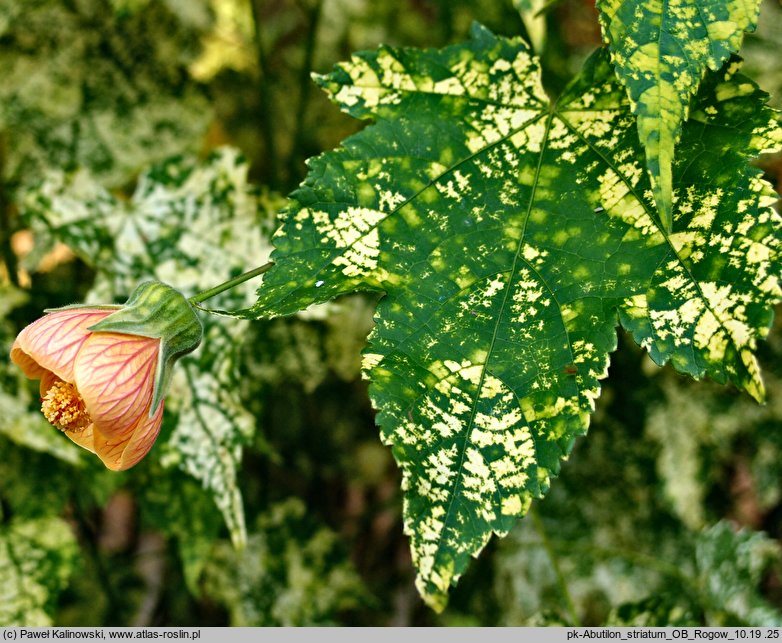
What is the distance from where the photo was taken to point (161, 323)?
0.60 m

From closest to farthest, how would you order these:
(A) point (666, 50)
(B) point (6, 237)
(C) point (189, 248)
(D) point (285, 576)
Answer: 1. (A) point (666, 50)
2. (C) point (189, 248)
3. (B) point (6, 237)
4. (D) point (285, 576)

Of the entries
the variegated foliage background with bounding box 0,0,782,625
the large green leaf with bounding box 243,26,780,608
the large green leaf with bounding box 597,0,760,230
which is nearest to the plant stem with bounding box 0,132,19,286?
the variegated foliage background with bounding box 0,0,782,625

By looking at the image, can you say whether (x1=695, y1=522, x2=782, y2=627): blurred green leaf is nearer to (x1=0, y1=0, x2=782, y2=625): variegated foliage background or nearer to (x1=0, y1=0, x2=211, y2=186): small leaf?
(x1=0, y1=0, x2=782, y2=625): variegated foliage background

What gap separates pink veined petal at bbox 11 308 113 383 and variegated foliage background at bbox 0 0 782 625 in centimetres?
16

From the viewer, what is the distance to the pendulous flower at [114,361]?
0.55 m

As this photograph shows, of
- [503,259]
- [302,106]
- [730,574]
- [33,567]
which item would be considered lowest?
[730,574]

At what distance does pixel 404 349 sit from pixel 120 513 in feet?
4.52

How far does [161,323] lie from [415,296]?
0.21 m

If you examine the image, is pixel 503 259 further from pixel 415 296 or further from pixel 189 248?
pixel 189 248

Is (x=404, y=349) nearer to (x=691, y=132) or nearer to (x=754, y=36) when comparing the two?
(x=691, y=132)

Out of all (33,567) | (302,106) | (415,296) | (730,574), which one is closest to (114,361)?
(415,296)

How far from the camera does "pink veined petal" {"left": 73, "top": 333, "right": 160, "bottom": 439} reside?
542 mm

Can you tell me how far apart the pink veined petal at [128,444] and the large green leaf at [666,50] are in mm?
410
